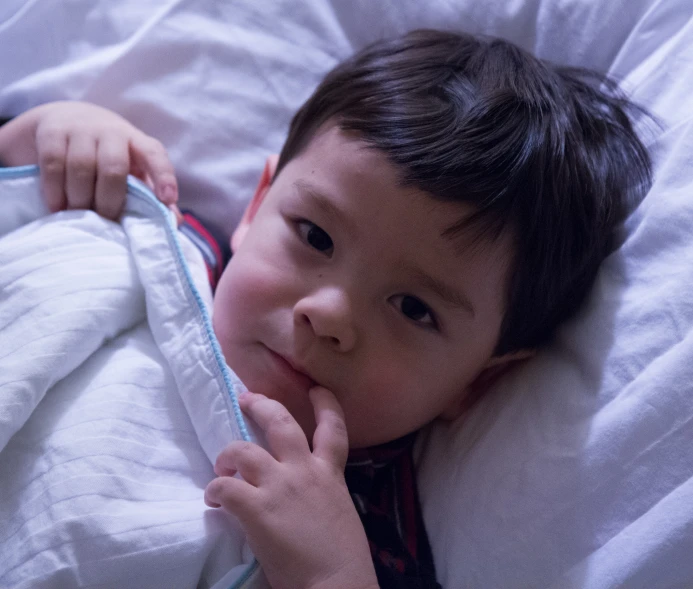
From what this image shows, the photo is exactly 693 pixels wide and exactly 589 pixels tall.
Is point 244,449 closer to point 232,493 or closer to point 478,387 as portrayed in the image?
point 232,493

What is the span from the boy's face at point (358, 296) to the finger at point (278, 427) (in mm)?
40

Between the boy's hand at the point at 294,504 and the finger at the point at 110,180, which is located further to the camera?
the finger at the point at 110,180

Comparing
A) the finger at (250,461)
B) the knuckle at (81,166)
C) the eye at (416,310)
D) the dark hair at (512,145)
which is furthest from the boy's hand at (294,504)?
the knuckle at (81,166)

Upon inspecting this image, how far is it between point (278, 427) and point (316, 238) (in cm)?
22

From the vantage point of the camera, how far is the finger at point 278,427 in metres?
0.70

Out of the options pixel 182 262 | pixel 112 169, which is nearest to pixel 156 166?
pixel 112 169

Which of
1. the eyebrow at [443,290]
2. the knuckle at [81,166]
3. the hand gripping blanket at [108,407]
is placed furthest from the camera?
the knuckle at [81,166]

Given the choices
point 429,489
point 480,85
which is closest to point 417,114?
point 480,85

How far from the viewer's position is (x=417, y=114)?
2.46 feet

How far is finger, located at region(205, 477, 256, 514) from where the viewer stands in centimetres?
65

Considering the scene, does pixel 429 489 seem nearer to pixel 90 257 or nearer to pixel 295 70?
pixel 90 257

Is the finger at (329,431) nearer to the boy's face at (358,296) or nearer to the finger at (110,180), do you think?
the boy's face at (358,296)

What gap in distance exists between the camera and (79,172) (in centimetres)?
85

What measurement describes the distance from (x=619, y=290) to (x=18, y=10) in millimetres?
934
